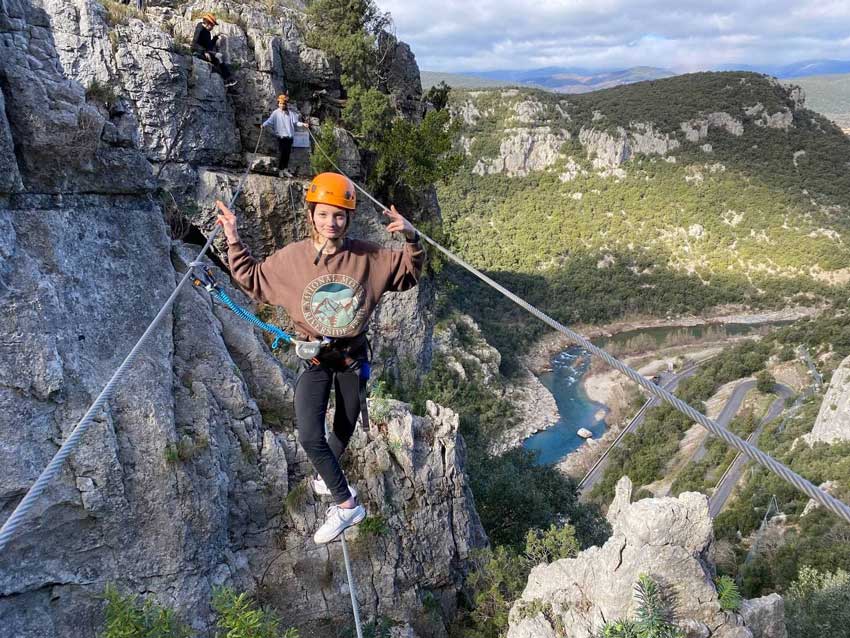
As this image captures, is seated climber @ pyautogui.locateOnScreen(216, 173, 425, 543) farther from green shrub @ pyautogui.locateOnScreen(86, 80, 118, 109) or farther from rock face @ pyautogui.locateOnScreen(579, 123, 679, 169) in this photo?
rock face @ pyautogui.locateOnScreen(579, 123, 679, 169)

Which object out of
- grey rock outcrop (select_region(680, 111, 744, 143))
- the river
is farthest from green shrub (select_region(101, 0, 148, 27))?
grey rock outcrop (select_region(680, 111, 744, 143))

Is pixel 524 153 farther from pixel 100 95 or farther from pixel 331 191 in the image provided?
pixel 331 191

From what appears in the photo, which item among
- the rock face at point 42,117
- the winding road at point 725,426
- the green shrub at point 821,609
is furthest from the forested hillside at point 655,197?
the rock face at point 42,117

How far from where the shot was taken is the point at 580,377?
56.9 metres

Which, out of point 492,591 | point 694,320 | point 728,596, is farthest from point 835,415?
point 694,320

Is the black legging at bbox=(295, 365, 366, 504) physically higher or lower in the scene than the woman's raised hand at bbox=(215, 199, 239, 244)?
lower

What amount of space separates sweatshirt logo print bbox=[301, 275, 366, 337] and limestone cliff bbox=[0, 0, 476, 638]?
2618mm

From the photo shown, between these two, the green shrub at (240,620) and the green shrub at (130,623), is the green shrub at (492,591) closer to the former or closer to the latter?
the green shrub at (240,620)

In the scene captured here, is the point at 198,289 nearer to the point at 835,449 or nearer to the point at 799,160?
the point at 835,449

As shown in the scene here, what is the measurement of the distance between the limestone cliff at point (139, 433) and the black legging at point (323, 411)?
1994mm

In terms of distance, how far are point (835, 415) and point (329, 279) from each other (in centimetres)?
3656

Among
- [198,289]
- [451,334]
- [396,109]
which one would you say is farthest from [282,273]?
[451,334]

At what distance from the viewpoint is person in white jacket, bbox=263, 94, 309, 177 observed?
11266 millimetres

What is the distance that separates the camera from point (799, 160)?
81250 millimetres
